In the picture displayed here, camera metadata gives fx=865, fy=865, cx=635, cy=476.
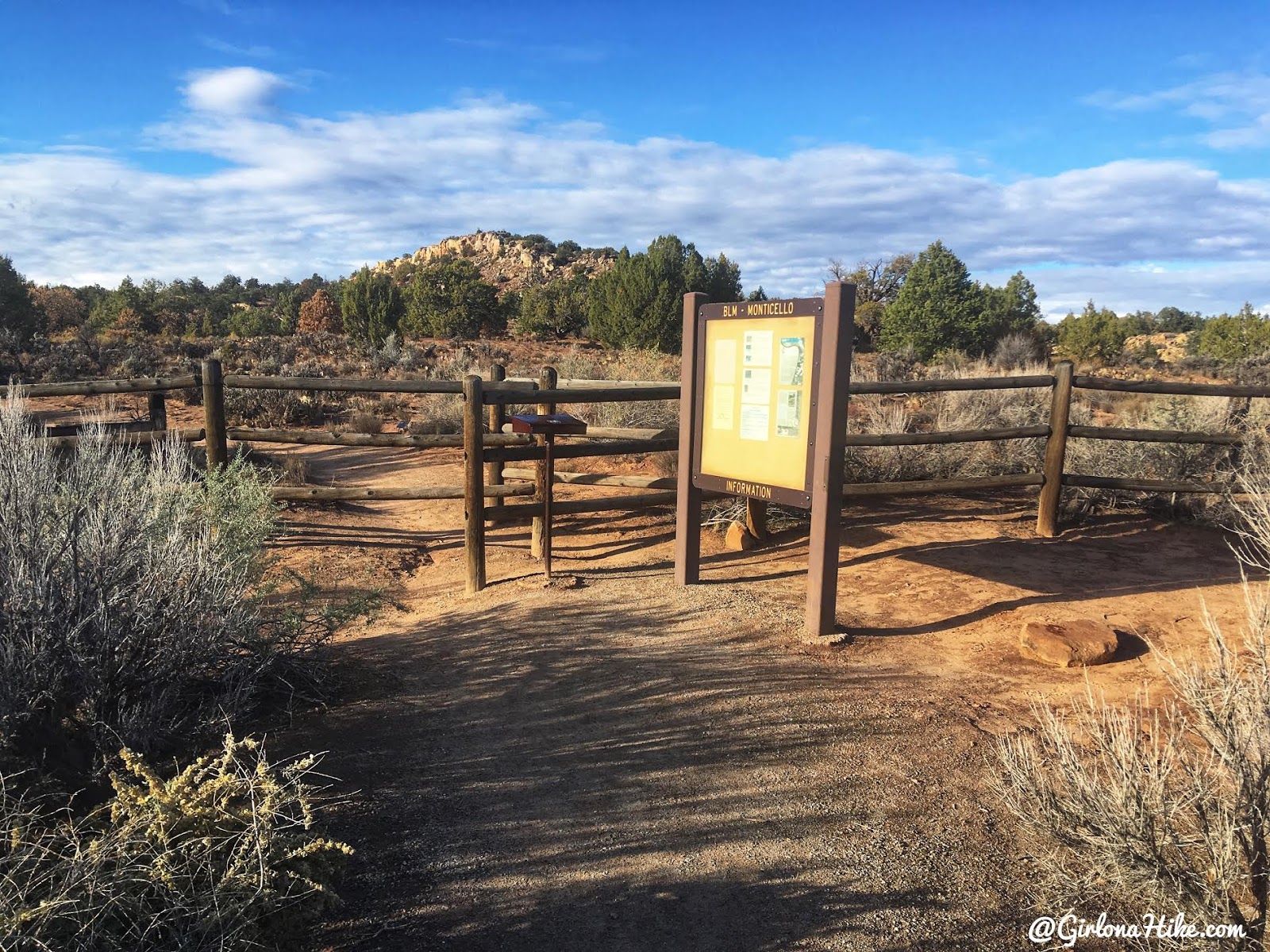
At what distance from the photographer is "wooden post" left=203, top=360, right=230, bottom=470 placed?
776 centimetres

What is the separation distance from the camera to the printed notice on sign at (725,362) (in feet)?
20.0

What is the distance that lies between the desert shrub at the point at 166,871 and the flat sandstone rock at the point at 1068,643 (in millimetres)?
4162

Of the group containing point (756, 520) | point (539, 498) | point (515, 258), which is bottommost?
point (756, 520)

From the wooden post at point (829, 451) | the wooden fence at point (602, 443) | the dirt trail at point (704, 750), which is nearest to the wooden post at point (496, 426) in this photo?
the wooden fence at point (602, 443)

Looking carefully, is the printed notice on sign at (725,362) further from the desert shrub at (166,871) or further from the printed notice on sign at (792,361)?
the desert shrub at (166,871)

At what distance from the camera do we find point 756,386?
5863 mm

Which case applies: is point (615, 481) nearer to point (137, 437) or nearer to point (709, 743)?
point (137, 437)

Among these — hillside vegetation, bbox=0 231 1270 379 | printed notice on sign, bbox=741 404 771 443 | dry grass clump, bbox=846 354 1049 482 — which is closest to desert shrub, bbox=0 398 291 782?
printed notice on sign, bbox=741 404 771 443

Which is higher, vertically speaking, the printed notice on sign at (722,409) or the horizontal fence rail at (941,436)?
the printed notice on sign at (722,409)

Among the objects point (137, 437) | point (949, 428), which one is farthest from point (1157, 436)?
point (137, 437)

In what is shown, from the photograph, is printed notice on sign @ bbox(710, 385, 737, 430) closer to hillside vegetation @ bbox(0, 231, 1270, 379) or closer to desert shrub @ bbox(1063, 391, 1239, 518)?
desert shrub @ bbox(1063, 391, 1239, 518)

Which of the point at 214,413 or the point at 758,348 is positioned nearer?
the point at 758,348

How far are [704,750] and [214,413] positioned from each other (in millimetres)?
5992

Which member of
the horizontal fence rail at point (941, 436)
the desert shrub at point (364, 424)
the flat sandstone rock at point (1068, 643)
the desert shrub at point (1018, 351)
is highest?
the desert shrub at point (1018, 351)
